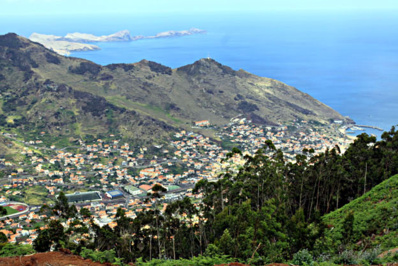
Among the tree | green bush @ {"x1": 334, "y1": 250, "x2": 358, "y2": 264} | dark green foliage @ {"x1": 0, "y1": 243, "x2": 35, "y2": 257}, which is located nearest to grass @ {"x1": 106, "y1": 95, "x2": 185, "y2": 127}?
the tree

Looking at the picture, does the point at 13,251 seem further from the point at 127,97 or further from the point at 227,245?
the point at 127,97

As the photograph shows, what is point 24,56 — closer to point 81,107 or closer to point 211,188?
point 81,107

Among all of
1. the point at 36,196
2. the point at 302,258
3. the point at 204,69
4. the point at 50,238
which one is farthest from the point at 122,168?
the point at 204,69

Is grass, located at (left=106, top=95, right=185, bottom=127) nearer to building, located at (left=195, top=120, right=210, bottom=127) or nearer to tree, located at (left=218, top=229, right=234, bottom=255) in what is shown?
building, located at (left=195, top=120, right=210, bottom=127)

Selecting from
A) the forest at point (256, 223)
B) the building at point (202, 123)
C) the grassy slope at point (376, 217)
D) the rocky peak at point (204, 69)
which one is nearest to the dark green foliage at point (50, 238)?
the forest at point (256, 223)

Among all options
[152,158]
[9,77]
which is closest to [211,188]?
[152,158]

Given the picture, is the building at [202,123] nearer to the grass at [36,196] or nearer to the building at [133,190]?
the building at [133,190]
